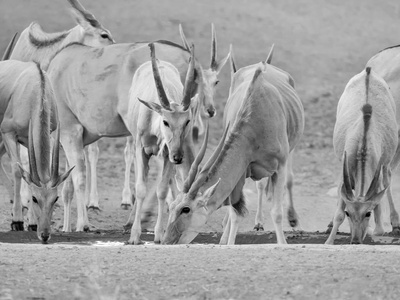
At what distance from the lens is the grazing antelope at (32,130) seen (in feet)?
35.5

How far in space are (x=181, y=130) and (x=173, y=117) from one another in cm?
13

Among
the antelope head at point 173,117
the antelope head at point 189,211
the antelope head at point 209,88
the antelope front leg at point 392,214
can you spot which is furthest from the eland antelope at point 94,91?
the antelope head at point 189,211

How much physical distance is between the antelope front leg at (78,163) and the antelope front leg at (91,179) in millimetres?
1258

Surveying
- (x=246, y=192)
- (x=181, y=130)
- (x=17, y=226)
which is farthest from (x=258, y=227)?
(x=246, y=192)

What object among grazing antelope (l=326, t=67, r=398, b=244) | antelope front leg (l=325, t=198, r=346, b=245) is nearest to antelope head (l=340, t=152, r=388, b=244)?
grazing antelope (l=326, t=67, r=398, b=244)

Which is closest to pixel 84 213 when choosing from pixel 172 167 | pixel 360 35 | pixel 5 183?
pixel 5 183

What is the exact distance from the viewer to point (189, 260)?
307 inches

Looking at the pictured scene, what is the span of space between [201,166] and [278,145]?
78cm

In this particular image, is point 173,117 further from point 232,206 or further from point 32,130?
point 32,130

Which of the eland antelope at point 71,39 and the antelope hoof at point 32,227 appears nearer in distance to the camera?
the antelope hoof at point 32,227

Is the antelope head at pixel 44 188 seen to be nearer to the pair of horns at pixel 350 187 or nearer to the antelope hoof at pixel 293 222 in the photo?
the pair of horns at pixel 350 187

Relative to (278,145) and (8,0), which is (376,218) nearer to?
(278,145)

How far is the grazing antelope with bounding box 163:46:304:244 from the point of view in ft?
31.6

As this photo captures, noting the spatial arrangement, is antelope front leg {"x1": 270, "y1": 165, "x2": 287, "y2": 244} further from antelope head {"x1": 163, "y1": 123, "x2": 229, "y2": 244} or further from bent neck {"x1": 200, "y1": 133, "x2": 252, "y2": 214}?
antelope head {"x1": 163, "y1": 123, "x2": 229, "y2": 244}
